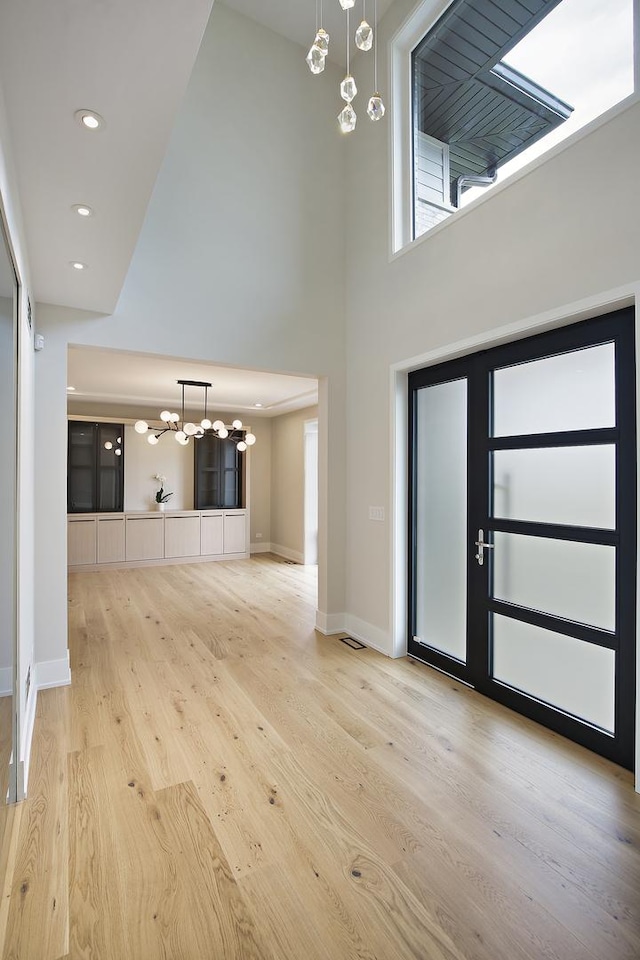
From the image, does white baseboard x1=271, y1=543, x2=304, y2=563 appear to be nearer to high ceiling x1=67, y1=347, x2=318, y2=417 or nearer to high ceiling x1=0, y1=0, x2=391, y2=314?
high ceiling x1=67, y1=347, x2=318, y2=417

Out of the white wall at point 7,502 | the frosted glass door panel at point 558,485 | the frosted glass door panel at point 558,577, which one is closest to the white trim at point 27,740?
the white wall at point 7,502

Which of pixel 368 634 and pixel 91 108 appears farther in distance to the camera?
pixel 368 634

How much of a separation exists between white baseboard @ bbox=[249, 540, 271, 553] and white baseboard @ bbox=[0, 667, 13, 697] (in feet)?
23.4

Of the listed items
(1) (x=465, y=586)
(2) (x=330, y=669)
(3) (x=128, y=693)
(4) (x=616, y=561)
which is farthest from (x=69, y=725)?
(4) (x=616, y=561)

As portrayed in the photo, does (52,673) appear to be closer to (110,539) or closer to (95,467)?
(110,539)

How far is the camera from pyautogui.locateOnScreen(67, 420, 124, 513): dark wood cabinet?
728cm

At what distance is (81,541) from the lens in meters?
7.07

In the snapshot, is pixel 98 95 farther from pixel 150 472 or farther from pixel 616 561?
pixel 150 472

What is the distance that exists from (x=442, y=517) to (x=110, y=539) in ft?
18.8

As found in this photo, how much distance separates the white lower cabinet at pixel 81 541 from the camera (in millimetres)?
7016

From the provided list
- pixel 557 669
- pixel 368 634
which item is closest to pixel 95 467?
pixel 368 634

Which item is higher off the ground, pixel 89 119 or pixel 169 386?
pixel 169 386

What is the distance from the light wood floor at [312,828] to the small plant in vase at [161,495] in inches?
196

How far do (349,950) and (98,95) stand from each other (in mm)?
2613
